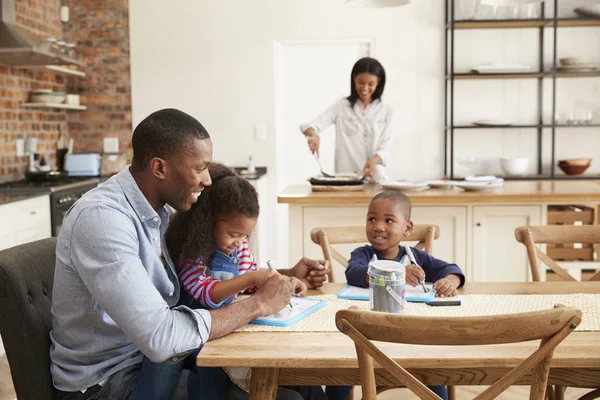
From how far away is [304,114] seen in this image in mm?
7113

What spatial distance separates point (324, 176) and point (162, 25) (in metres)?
2.74

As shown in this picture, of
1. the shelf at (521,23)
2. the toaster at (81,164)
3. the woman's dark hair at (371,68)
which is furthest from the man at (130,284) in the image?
the shelf at (521,23)

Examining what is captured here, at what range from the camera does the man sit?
4.56 feet

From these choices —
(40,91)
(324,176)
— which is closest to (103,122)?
(40,91)

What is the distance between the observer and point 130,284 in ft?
4.54

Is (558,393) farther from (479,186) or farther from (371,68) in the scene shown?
(371,68)

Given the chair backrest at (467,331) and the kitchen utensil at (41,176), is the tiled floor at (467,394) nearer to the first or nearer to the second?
the chair backrest at (467,331)

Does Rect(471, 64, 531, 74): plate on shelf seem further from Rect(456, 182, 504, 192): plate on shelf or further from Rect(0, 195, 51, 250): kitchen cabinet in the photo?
Rect(0, 195, 51, 250): kitchen cabinet

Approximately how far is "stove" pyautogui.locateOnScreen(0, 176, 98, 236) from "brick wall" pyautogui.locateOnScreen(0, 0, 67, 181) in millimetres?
253

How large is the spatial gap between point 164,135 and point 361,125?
120 inches

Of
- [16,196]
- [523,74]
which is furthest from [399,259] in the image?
[523,74]

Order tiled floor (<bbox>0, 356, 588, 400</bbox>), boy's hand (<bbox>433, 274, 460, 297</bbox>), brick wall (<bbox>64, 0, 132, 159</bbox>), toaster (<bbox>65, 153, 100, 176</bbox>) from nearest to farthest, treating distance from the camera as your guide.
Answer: boy's hand (<bbox>433, 274, 460, 297</bbox>)
tiled floor (<bbox>0, 356, 588, 400</bbox>)
toaster (<bbox>65, 153, 100, 176</bbox>)
brick wall (<bbox>64, 0, 132, 159</bbox>)

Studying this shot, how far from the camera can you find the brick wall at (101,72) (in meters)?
5.88

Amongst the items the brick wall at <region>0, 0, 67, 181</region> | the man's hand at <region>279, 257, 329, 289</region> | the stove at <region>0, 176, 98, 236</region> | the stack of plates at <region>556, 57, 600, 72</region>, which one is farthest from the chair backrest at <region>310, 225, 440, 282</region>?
the stack of plates at <region>556, 57, 600, 72</region>
